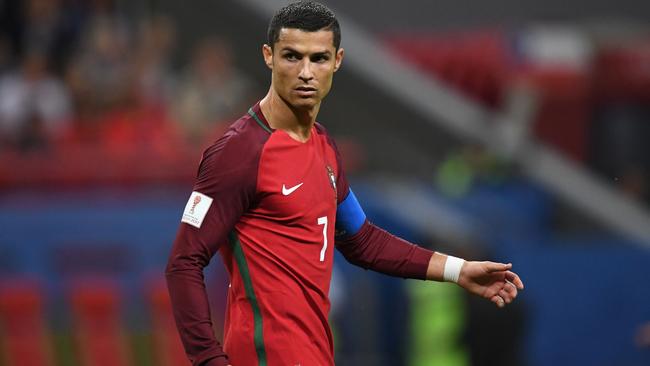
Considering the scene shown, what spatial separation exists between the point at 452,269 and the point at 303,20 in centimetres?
116

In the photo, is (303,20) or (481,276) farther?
(481,276)

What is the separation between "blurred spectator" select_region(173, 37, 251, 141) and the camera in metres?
11.7

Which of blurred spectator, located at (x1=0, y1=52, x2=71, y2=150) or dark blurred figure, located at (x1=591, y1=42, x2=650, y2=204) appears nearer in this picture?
blurred spectator, located at (x1=0, y1=52, x2=71, y2=150)

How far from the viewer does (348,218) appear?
4672 millimetres

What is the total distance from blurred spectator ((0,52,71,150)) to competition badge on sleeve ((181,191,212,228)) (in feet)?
24.0

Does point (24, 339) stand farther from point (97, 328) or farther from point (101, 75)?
point (101, 75)

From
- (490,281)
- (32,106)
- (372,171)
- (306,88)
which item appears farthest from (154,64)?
(306,88)

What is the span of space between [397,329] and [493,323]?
65.1 inches

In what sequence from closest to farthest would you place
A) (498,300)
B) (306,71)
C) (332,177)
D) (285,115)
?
(306,71) → (285,115) → (332,177) → (498,300)

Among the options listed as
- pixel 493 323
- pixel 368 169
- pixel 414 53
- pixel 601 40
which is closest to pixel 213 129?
pixel 368 169

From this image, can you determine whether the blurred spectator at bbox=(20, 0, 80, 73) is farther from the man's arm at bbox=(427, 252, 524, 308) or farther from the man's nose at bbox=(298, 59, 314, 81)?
the man's nose at bbox=(298, 59, 314, 81)

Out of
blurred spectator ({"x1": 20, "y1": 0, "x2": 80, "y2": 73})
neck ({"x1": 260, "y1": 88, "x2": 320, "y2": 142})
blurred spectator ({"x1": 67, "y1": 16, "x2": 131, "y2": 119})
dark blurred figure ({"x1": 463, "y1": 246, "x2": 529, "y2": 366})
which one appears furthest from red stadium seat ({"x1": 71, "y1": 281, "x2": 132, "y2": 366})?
neck ({"x1": 260, "y1": 88, "x2": 320, "y2": 142})

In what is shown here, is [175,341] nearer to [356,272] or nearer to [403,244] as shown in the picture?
[356,272]

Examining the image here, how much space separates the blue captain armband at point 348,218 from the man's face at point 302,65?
56cm
